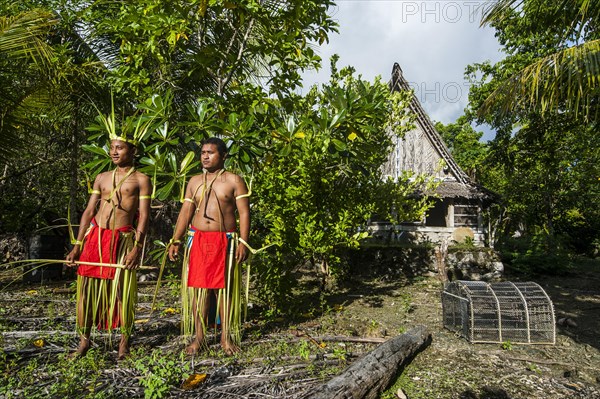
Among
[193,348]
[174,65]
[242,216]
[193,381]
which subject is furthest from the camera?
[174,65]

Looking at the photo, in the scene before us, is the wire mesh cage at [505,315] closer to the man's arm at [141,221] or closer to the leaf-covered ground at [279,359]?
the leaf-covered ground at [279,359]

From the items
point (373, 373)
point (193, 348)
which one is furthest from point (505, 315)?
point (193, 348)

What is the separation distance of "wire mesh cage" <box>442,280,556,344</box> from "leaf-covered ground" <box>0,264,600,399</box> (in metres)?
0.15

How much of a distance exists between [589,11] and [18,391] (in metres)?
7.74

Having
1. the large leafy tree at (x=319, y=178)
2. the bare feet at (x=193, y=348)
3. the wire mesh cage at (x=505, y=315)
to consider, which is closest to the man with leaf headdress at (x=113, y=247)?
the bare feet at (x=193, y=348)

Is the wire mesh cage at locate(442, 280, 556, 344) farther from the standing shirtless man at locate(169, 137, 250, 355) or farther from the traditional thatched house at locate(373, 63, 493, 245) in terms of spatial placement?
the traditional thatched house at locate(373, 63, 493, 245)

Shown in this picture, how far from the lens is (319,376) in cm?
315

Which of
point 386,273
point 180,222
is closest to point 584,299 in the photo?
point 386,273

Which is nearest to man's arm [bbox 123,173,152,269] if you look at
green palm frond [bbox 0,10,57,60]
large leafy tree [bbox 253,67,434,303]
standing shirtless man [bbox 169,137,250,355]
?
standing shirtless man [bbox 169,137,250,355]

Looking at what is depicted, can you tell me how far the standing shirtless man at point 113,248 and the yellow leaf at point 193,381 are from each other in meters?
0.91

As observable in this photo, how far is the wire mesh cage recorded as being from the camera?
4625mm

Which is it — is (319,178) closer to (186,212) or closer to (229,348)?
(186,212)

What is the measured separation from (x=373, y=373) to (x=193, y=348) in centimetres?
164

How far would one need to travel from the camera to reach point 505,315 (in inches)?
188
